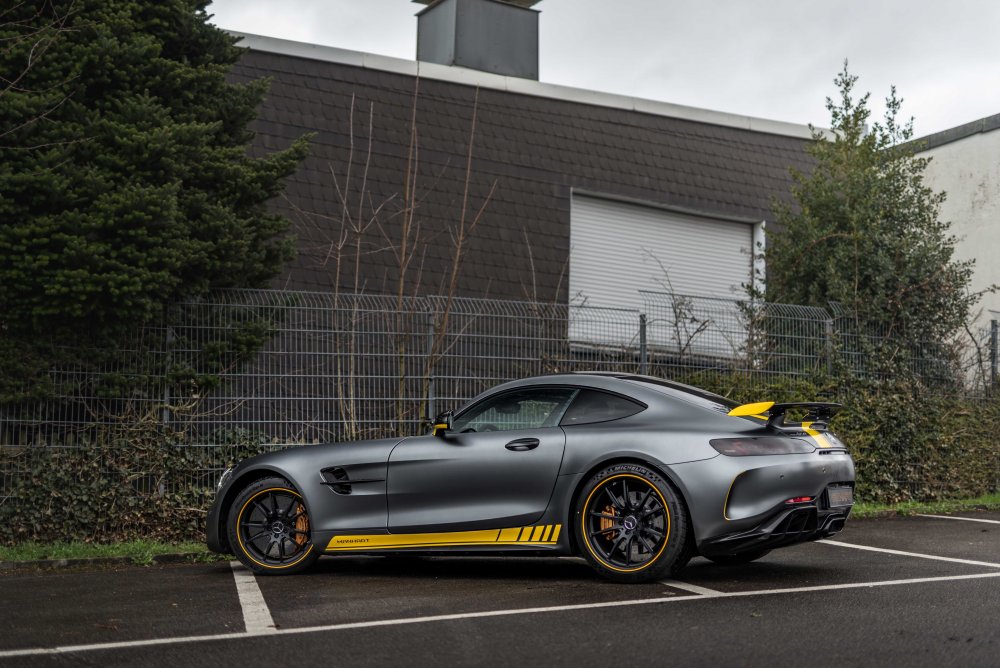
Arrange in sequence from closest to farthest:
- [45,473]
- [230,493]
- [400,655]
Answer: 1. [400,655]
2. [230,493]
3. [45,473]

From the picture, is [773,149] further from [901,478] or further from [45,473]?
[45,473]

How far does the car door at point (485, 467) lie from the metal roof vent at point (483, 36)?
1393 centimetres

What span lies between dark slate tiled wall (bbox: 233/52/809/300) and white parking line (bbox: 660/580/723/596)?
9926 millimetres

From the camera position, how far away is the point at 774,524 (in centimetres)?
699

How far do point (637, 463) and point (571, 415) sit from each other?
64cm

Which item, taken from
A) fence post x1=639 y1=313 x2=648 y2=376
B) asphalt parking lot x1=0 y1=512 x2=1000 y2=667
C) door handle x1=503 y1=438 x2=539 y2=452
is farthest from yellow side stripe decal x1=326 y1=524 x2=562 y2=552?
fence post x1=639 y1=313 x2=648 y2=376

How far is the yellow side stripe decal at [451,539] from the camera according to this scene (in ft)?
24.4

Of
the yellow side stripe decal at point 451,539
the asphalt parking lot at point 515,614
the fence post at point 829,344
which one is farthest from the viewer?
the fence post at point 829,344

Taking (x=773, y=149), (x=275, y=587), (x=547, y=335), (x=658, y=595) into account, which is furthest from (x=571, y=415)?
(x=773, y=149)

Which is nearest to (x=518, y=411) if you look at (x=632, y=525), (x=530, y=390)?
(x=530, y=390)

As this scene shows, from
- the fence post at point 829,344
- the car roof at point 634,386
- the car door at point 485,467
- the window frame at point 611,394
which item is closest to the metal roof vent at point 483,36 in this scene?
the fence post at point 829,344

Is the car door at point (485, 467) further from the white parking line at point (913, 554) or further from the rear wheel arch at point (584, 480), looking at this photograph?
the white parking line at point (913, 554)

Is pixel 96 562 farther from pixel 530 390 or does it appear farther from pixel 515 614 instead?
pixel 515 614

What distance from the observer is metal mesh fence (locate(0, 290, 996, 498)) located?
1026 centimetres
